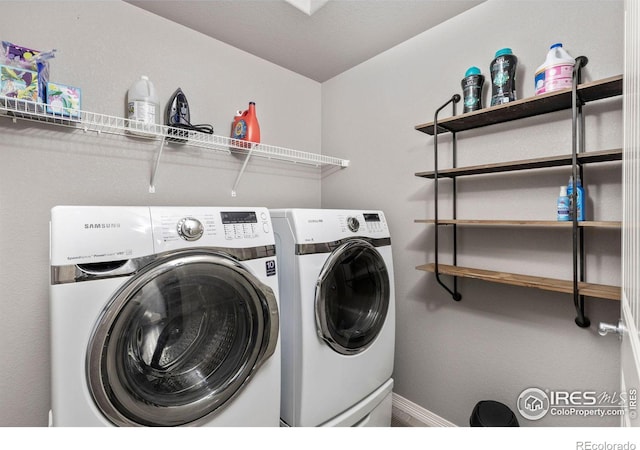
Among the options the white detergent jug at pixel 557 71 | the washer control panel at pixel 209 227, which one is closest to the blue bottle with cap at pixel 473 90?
the white detergent jug at pixel 557 71

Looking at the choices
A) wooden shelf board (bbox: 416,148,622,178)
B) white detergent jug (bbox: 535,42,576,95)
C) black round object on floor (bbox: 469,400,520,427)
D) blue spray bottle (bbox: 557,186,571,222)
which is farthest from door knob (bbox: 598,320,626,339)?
white detergent jug (bbox: 535,42,576,95)

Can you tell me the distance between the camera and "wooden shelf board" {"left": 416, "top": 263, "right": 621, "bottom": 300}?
1102mm

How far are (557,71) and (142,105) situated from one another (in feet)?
6.09

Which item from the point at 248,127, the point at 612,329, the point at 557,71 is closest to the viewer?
the point at 612,329

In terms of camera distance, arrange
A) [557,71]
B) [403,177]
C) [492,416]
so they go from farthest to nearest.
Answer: [403,177] → [492,416] → [557,71]

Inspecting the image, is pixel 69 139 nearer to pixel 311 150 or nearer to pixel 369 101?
pixel 311 150

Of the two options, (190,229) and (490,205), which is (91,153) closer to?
(190,229)

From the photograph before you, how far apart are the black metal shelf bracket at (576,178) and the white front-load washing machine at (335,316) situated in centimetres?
80

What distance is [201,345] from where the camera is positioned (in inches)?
44.5

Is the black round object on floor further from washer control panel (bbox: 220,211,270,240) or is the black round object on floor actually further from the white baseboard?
washer control panel (bbox: 220,211,270,240)

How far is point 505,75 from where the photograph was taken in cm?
136

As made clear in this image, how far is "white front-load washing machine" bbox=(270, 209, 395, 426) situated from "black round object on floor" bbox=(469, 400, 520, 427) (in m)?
0.45

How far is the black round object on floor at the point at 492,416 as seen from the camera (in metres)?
1.38

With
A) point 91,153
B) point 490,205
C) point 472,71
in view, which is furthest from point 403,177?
point 91,153
